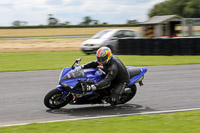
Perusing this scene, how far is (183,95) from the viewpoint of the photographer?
8.50 m

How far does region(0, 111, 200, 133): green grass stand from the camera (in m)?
5.29

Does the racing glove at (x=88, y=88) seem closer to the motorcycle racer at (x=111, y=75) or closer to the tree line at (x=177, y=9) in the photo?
the motorcycle racer at (x=111, y=75)

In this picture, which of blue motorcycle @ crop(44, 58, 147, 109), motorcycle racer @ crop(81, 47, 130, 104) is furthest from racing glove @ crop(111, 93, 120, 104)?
blue motorcycle @ crop(44, 58, 147, 109)

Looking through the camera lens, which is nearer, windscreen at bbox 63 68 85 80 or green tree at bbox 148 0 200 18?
windscreen at bbox 63 68 85 80

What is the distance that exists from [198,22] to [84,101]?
19.8 metres

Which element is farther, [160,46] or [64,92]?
[160,46]

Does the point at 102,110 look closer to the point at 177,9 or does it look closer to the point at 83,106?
the point at 83,106

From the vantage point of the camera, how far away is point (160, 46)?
1941 centimetres

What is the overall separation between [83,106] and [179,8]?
79.4 metres

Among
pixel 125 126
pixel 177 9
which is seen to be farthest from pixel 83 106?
pixel 177 9

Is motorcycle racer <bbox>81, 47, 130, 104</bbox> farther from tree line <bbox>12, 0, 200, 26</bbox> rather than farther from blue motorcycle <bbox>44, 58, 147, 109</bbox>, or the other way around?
tree line <bbox>12, 0, 200, 26</bbox>

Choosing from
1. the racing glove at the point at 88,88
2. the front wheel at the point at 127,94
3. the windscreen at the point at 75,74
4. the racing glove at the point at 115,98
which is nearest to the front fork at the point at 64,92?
the windscreen at the point at 75,74

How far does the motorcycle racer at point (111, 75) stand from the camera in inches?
269

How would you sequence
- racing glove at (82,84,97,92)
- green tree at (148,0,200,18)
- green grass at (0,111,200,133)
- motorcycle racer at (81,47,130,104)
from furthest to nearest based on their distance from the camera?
green tree at (148,0,200,18) → motorcycle racer at (81,47,130,104) → racing glove at (82,84,97,92) → green grass at (0,111,200,133)
